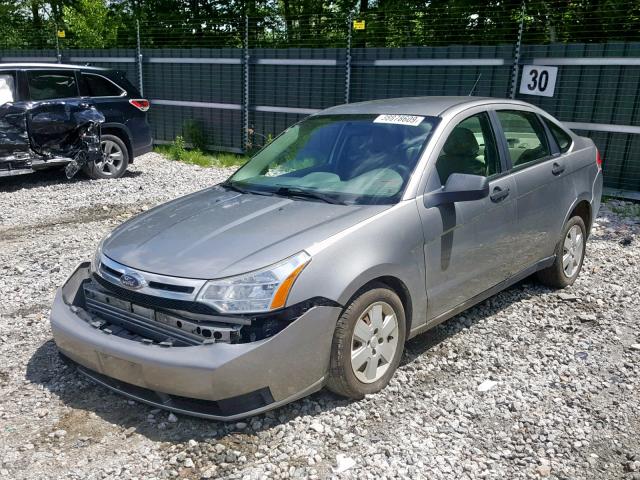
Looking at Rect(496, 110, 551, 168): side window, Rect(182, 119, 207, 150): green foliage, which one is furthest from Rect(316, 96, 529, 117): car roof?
Rect(182, 119, 207, 150): green foliage

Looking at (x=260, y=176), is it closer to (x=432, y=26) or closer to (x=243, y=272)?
(x=243, y=272)

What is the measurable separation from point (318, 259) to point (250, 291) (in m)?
0.40

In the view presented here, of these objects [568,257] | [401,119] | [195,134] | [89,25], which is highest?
[89,25]

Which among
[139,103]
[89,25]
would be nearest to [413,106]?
[139,103]

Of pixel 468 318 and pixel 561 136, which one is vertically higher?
pixel 561 136

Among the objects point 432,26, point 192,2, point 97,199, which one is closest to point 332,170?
point 97,199

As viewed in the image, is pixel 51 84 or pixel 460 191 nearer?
pixel 460 191

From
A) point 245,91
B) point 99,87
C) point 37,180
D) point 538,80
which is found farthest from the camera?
point 245,91

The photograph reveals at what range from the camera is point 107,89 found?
10.1 metres

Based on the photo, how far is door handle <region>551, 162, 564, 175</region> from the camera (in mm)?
4922

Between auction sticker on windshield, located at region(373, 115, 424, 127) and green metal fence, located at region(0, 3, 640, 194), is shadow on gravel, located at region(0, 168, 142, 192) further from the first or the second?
auction sticker on windshield, located at region(373, 115, 424, 127)

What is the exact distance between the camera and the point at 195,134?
13.7m

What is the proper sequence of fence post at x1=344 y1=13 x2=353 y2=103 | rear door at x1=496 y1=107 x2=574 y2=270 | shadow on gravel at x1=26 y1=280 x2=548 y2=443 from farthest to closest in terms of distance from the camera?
fence post at x1=344 y1=13 x2=353 y2=103 → rear door at x1=496 y1=107 x2=574 y2=270 → shadow on gravel at x1=26 y1=280 x2=548 y2=443

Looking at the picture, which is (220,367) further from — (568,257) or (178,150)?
(178,150)
